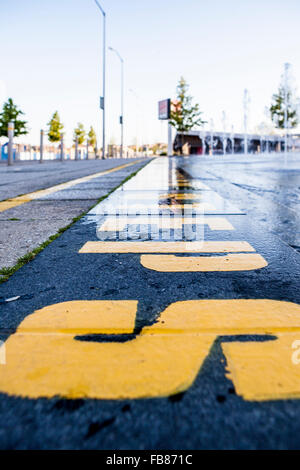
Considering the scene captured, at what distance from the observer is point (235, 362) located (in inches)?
33.9

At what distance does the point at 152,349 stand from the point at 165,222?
188 cm

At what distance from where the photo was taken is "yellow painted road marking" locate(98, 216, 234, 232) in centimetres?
258

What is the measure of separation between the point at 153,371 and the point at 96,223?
197cm

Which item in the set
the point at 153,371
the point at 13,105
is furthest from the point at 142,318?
the point at 13,105

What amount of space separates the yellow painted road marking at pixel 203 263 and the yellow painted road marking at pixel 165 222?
0.73 m

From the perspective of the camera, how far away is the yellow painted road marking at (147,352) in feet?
2.56

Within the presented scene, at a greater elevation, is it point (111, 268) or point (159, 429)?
point (111, 268)

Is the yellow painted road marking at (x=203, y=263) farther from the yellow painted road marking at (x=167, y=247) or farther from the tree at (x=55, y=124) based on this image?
the tree at (x=55, y=124)

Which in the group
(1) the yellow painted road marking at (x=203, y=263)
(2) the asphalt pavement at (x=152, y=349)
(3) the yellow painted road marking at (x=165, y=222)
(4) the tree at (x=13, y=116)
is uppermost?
(4) the tree at (x=13, y=116)

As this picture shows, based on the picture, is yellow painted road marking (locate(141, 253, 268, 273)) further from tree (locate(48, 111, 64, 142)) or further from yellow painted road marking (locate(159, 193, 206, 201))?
tree (locate(48, 111, 64, 142))

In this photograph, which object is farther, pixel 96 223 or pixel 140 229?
pixel 96 223

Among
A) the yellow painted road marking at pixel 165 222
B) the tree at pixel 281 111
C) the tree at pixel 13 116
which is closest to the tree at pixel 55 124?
the tree at pixel 13 116
